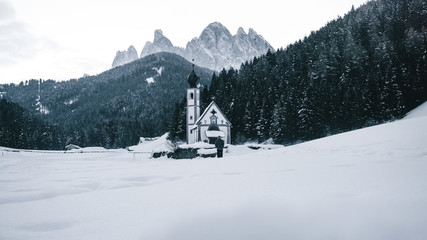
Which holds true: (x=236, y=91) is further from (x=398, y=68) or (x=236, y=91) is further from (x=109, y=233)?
(x=109, y=233)

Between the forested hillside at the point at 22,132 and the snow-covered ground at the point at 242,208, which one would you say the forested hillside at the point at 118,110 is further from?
the snow-covered ground at the point at 242,208

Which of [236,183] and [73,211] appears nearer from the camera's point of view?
[73,211]

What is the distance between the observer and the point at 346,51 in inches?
2258

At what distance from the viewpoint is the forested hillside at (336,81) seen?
4316cm

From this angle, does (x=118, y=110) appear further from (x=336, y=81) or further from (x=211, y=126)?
(x=336, y=81)

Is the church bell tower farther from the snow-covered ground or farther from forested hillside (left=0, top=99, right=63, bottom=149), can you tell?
forested hillside (left=0, top=99, right=63, bottom=149)

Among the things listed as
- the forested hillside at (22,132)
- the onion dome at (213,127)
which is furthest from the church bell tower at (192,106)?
the forested hillside at (22,132)

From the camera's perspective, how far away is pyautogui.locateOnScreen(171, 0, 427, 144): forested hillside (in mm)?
43156

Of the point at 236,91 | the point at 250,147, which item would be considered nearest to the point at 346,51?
the point at 236,91

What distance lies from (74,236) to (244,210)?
2.26m

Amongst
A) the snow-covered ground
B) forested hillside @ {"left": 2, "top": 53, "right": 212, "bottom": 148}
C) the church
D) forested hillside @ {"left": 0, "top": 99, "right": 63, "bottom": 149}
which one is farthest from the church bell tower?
forested hillside @ {"left": 0, "top": 99, "right": 63, "bottom": 149}

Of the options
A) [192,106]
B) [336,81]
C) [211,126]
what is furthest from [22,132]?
[336,81]

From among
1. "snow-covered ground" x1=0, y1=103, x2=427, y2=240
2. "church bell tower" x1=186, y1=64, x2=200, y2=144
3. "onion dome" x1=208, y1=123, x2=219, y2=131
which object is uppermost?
"church bell tower" x1=186, y1=64, x2=200, y2=144

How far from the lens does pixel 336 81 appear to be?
165 ft
